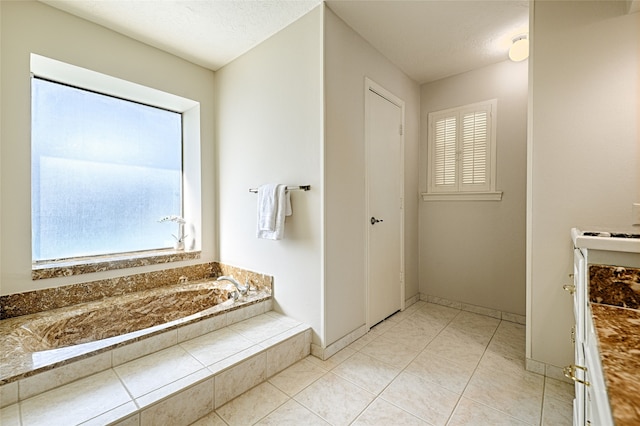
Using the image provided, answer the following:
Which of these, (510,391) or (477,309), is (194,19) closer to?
(510,391)

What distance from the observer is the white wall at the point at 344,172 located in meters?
2.01

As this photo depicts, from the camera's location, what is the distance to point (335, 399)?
1610mm

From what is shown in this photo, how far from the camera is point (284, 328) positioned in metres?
2.05

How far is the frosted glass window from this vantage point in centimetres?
221

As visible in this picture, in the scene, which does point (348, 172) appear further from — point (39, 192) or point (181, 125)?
point (39, 192)

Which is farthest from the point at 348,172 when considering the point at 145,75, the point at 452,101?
the point at 145,75

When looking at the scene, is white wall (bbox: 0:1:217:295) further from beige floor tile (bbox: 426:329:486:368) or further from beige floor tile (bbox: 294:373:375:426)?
beige floor tile (bbox: 426:329:486:368)

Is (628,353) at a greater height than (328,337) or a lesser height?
greater

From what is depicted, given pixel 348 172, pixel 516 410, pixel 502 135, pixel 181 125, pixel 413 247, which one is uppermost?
pixel 181 125

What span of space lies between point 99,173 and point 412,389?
3.01 meters

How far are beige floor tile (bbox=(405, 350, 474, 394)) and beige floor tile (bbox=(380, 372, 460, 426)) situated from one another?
6 centimetres

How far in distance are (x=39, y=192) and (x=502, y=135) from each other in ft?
13.2

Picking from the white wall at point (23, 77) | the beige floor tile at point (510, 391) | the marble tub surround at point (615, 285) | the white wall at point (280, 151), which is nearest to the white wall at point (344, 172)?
the white wall at point (280, 151)

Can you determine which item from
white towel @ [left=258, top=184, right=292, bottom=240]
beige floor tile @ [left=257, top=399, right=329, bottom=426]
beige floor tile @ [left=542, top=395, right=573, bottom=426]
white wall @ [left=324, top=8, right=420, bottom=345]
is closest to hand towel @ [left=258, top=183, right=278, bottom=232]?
white towel @ [left=258, top=184, right=292, bottom=240]
